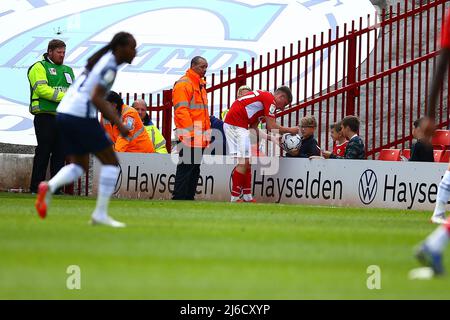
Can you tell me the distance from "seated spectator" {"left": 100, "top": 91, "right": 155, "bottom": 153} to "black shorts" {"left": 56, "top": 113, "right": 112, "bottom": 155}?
26.2 ft

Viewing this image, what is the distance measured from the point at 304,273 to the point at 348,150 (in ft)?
37.3

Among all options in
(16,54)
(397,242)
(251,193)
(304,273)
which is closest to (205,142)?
(251,193)

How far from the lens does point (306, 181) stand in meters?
19.7

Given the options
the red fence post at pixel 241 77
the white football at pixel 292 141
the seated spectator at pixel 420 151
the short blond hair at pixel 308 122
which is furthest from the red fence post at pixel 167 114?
the seated spectator at pixel 420 151

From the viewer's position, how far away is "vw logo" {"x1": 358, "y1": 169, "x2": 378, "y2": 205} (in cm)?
1915

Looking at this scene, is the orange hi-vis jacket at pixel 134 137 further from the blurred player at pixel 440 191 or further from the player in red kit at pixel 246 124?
the blurred player at pixel 440 191

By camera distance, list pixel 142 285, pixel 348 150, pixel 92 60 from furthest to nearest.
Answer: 1. pixel 348 150
2. pixel 92 60
3. pixel 142 285

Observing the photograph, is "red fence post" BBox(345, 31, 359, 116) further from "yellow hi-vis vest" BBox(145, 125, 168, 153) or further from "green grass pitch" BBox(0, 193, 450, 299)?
"green grass pitch" BBox(0, 193, 450, 299)

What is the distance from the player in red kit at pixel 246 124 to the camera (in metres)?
19.5

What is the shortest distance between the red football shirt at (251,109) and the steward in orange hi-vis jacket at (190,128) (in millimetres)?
493

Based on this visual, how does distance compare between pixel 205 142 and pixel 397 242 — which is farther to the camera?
pixel 205 142

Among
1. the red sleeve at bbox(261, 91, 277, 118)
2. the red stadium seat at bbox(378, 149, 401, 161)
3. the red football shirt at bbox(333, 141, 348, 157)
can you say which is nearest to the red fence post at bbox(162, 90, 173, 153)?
the red sleeve at bbox(261, 91, 277, 118)

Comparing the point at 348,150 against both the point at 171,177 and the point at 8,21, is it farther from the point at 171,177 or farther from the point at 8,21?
the point at 8,21

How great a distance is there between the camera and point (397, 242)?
10992 mm
